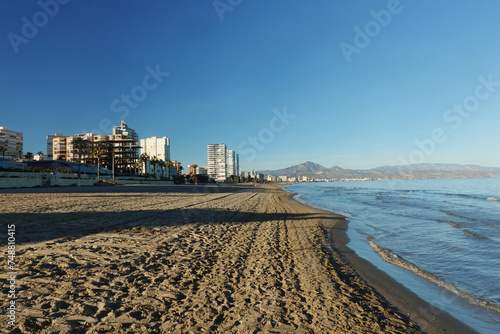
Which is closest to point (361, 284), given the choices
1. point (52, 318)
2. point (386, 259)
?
point (386, 259)

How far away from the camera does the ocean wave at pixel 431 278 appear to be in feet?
17.7

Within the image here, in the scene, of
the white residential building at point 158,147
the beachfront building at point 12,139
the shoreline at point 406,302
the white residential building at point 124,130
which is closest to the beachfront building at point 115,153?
the white residential building at point 124,130

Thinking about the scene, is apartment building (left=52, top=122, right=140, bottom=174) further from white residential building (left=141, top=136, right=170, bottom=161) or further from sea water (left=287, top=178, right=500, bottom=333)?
sea water (left=287, top=178, right=500, bottom=333)

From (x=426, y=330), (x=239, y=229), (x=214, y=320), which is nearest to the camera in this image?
(x=214, y=320)

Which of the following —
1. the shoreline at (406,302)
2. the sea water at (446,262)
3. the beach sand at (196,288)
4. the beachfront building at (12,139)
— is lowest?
the sea water at (446,262)

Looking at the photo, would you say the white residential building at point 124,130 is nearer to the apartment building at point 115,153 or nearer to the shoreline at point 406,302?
the apartment building at point 115,153

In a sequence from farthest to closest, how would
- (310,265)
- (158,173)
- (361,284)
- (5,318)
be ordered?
(158,173), (310,265), (361,284), (5,318)

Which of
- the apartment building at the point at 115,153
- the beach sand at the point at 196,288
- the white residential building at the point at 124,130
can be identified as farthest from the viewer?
the white residential building at the point at 124,130

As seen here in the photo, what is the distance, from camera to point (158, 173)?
12512 centimetres

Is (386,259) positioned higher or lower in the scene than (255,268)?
lower

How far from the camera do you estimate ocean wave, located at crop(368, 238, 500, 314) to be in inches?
213

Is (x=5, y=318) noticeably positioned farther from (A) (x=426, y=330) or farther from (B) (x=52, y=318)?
(A) (x=426, y=330)

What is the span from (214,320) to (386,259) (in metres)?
6.80

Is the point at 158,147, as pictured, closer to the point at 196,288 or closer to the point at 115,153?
the point at 115,153
